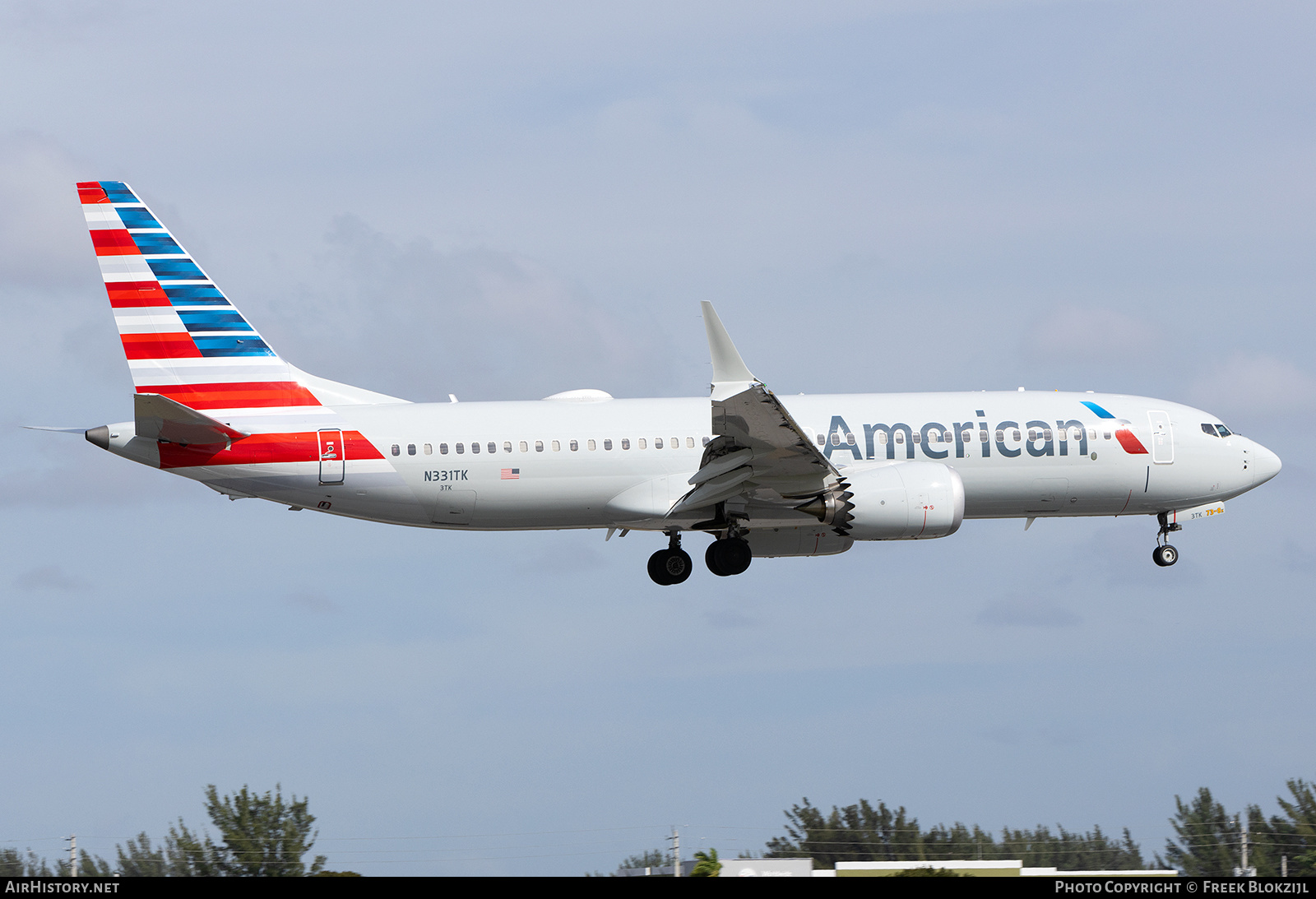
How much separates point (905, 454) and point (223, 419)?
17734mm

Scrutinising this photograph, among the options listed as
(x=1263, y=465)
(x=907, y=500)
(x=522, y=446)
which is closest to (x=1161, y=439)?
(x=1263, y=465)

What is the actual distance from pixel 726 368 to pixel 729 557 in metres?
7.42

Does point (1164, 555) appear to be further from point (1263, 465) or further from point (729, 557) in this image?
point (729, 557)

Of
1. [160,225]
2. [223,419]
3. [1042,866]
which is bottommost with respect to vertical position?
[1042,866]

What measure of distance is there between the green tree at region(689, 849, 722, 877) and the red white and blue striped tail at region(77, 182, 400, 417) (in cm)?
1461

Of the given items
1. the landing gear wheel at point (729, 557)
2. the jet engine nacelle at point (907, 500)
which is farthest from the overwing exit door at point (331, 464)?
the jet engine nacelle at point (907, 500)

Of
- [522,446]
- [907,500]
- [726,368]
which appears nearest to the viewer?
[726,368]

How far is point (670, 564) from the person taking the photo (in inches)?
1681

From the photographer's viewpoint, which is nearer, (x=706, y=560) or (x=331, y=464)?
(x=331, y=464)

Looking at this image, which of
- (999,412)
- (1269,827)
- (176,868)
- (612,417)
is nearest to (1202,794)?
(1269,827)

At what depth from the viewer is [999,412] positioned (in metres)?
42.1

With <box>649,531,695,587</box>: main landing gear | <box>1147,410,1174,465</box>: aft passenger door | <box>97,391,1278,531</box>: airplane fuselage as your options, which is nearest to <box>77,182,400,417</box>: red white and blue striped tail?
<box>97,391,1278,531</box>: airplane fuselage

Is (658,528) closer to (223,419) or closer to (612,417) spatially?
(612,417)
